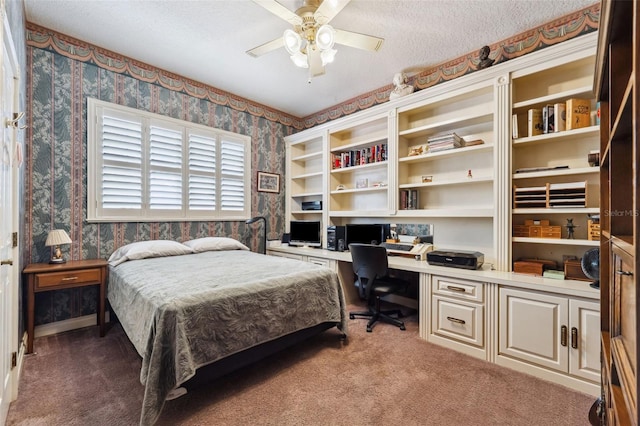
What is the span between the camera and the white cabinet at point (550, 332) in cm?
188

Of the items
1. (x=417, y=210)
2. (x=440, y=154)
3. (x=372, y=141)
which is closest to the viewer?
(x=440, y=154)

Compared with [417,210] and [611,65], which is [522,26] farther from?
[611,65]

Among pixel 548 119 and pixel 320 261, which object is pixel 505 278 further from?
pixel 320 261

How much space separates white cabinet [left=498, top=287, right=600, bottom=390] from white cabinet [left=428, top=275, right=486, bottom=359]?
0.15 metres

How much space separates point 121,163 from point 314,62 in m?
2.35

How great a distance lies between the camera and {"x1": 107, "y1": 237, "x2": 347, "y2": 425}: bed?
5.24ft

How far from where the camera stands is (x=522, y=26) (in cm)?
259

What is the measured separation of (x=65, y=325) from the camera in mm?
2836

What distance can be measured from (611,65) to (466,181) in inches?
74.4

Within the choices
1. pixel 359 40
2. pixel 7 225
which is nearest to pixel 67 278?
pixel 7 225

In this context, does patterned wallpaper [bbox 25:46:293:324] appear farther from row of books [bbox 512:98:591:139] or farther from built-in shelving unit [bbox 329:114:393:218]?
row of books [bbox 512:98:591:139]

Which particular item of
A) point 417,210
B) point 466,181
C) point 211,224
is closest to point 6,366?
point 211,224

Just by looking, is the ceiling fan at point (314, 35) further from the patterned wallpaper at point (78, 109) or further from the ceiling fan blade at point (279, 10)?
the patterned wallpaper at point (78, 109)

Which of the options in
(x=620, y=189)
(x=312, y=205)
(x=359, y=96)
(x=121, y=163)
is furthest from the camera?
(x=312, y=205)
